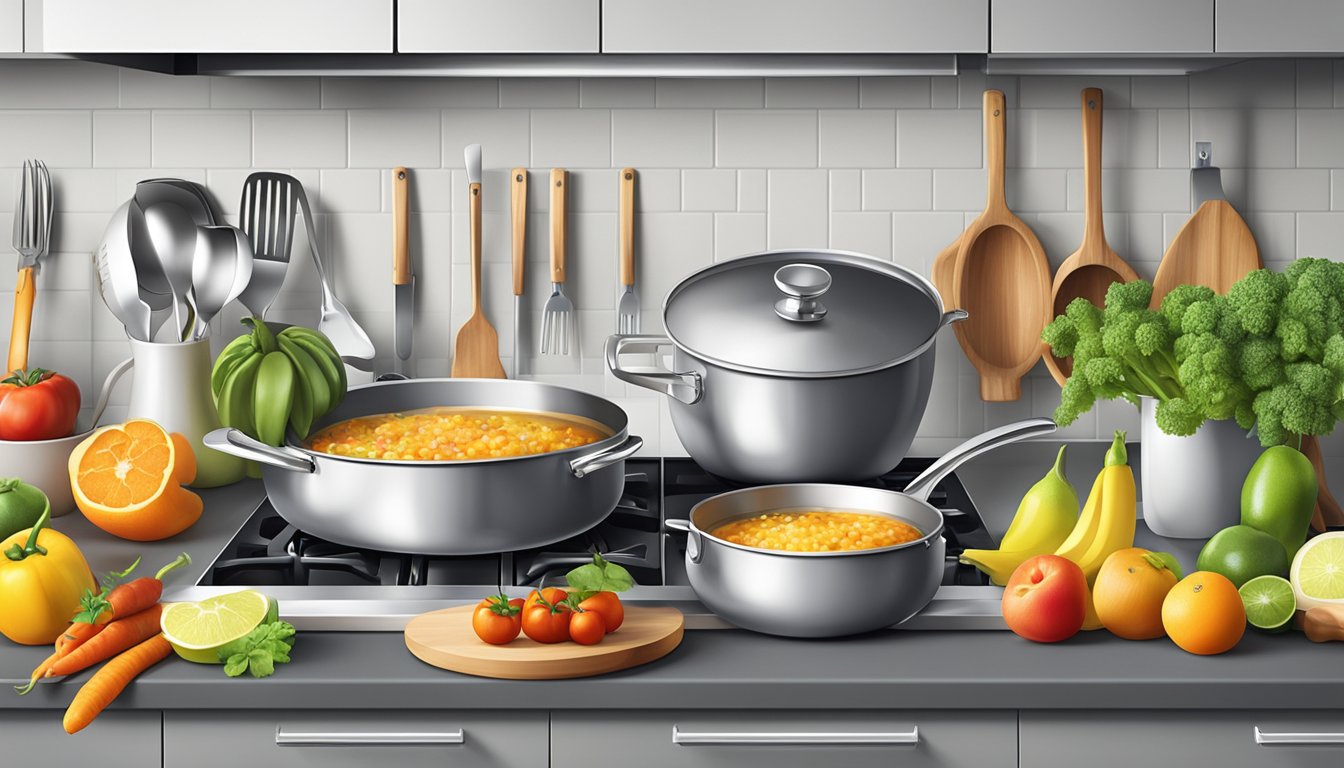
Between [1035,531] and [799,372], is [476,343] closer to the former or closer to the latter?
[799,372]

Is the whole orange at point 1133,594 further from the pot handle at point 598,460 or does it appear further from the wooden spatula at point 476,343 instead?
the wooden spatula at point 476,343

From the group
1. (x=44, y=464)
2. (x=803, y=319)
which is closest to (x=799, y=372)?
(x=803, y=319)

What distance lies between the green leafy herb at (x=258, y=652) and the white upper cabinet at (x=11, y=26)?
0.93m

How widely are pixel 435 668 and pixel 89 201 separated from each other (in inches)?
46.6

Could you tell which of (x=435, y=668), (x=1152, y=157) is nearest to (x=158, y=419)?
(x=435, y=668)

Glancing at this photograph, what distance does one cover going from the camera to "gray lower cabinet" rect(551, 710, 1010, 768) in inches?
49.4

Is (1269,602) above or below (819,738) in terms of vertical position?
above

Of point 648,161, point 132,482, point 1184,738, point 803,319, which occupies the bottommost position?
point 1184,738

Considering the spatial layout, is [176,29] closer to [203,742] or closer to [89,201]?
[89,201]

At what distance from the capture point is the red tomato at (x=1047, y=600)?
1283mm

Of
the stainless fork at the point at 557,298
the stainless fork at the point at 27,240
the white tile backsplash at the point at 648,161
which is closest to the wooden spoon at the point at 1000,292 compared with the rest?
the white tile backsplash at the point at 648,161

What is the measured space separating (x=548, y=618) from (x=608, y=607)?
0.21 ft

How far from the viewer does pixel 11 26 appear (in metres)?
1.68

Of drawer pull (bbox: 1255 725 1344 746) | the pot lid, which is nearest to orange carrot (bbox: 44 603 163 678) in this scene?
the pot lid
